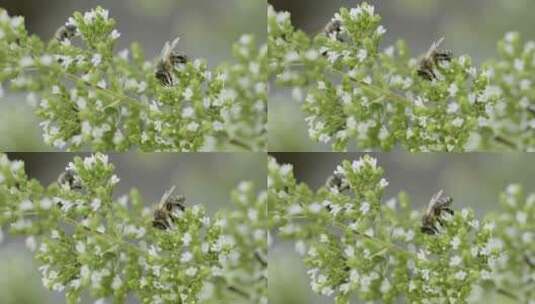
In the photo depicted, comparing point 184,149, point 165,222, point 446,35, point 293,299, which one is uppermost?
point 446,35

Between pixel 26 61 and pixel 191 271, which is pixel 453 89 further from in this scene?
pixel 26 61

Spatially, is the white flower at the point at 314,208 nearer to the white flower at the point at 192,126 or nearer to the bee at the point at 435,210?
the bee at the point at 435,210

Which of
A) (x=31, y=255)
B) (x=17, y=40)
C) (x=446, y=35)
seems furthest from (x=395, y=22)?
(x=31, y=255)

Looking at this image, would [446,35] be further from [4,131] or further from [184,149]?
[4,131]

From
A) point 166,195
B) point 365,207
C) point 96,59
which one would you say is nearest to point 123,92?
point 96,59

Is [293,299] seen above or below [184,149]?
below

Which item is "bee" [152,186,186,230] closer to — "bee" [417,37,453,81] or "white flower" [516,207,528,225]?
"bee" [417,37,453,81]
